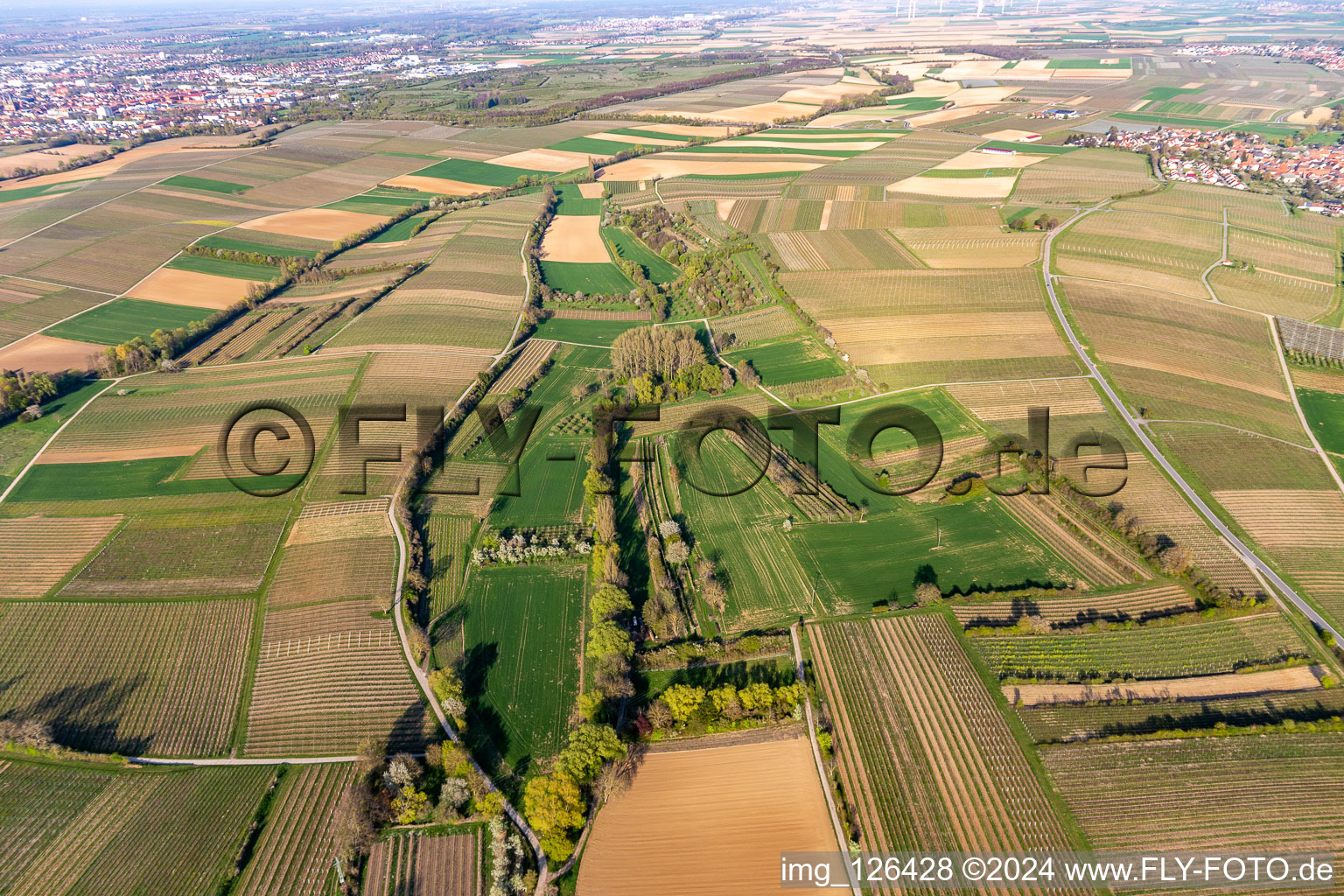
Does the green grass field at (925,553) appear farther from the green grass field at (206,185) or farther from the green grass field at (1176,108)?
the green grass field at (1176,108)

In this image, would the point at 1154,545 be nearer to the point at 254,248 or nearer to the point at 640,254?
the point at 640,254

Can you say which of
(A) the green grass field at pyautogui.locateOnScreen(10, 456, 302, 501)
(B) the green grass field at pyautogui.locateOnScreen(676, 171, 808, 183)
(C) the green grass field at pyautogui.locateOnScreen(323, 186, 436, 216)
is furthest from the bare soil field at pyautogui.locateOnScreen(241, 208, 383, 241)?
(B) the green grass field at pyautogui.locateOnScreen(676, 171, 808, 183)

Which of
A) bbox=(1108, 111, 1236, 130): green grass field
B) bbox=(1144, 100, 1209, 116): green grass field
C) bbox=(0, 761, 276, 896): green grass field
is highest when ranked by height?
bbox=(1144, 100, 1209, 116): green grass field

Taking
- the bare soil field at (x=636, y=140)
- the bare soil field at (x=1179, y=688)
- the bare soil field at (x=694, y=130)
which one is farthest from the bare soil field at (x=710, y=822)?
Answer: the bare soil field at (x=694, y=130)

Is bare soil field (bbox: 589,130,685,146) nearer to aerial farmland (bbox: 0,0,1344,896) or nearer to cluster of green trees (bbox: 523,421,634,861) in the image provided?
aerial farmland (bbox: 0,0,1344,896)

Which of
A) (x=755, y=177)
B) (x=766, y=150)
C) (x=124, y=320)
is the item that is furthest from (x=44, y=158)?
(x=766, y=150)


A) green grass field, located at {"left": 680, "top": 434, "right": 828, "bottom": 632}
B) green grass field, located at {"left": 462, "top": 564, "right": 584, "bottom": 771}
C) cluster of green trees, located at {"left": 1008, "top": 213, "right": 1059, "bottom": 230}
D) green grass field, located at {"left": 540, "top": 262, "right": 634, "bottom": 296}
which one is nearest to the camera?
green grass field, located at {"left": 462, "top": 564, "right": 584, "bottom": 771}
